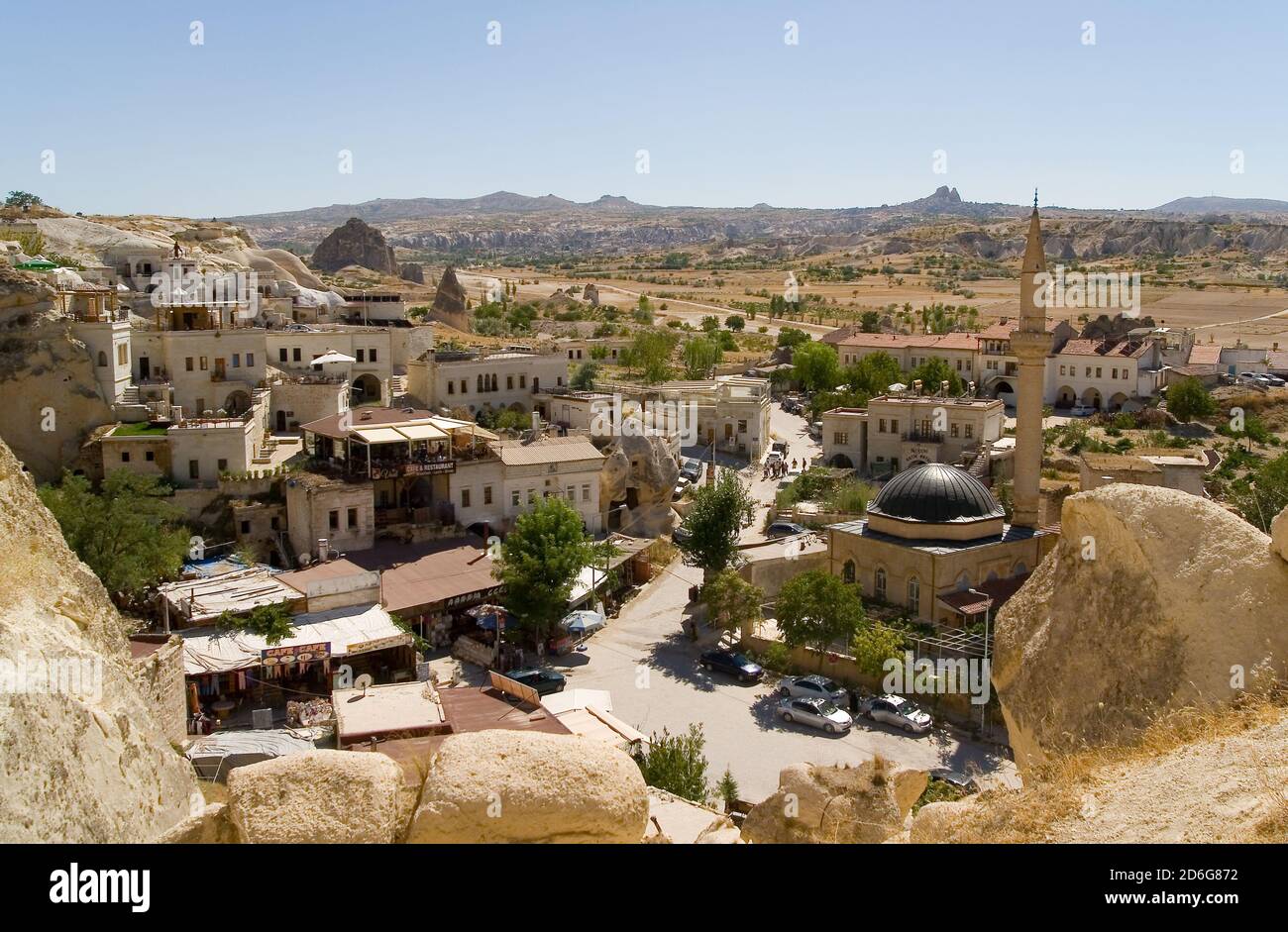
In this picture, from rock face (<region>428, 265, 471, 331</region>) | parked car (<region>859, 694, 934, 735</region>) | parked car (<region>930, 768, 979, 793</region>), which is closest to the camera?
parked car (<region>930, 768, 979, 793</region>)

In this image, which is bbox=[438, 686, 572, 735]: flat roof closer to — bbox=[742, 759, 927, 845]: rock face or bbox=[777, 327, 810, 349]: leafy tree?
bbox=[742, 759, 927, 845]: rock face

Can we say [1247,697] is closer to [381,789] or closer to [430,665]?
[381,789]

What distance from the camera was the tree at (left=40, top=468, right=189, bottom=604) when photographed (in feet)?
94.1

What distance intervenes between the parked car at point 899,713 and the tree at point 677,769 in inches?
258

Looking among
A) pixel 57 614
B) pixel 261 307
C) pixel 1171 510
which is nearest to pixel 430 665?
pixel 57 614

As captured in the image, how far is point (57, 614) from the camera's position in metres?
12.8

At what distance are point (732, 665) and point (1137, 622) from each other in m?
18.8

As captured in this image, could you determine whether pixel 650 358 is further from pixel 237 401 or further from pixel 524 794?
pixel 524 794

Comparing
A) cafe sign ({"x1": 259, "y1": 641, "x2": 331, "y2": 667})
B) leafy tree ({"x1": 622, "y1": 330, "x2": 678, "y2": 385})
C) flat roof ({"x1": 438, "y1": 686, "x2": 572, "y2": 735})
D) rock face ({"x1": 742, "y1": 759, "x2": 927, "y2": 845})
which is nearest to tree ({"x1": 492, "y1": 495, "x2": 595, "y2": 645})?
cafe sign ({"x1": 259, "y1": 641, "x2": 331, "y2": 667})

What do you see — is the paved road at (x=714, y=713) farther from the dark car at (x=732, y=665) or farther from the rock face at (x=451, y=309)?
the rock face at (x=451, y=309)

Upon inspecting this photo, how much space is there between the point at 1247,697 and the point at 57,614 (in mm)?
11932

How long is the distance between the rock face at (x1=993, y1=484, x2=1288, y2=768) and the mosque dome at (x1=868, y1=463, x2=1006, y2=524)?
20.1 m

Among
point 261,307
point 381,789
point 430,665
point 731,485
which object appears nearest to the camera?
point 381,789

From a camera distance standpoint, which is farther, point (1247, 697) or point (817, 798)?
point (817, 798)
